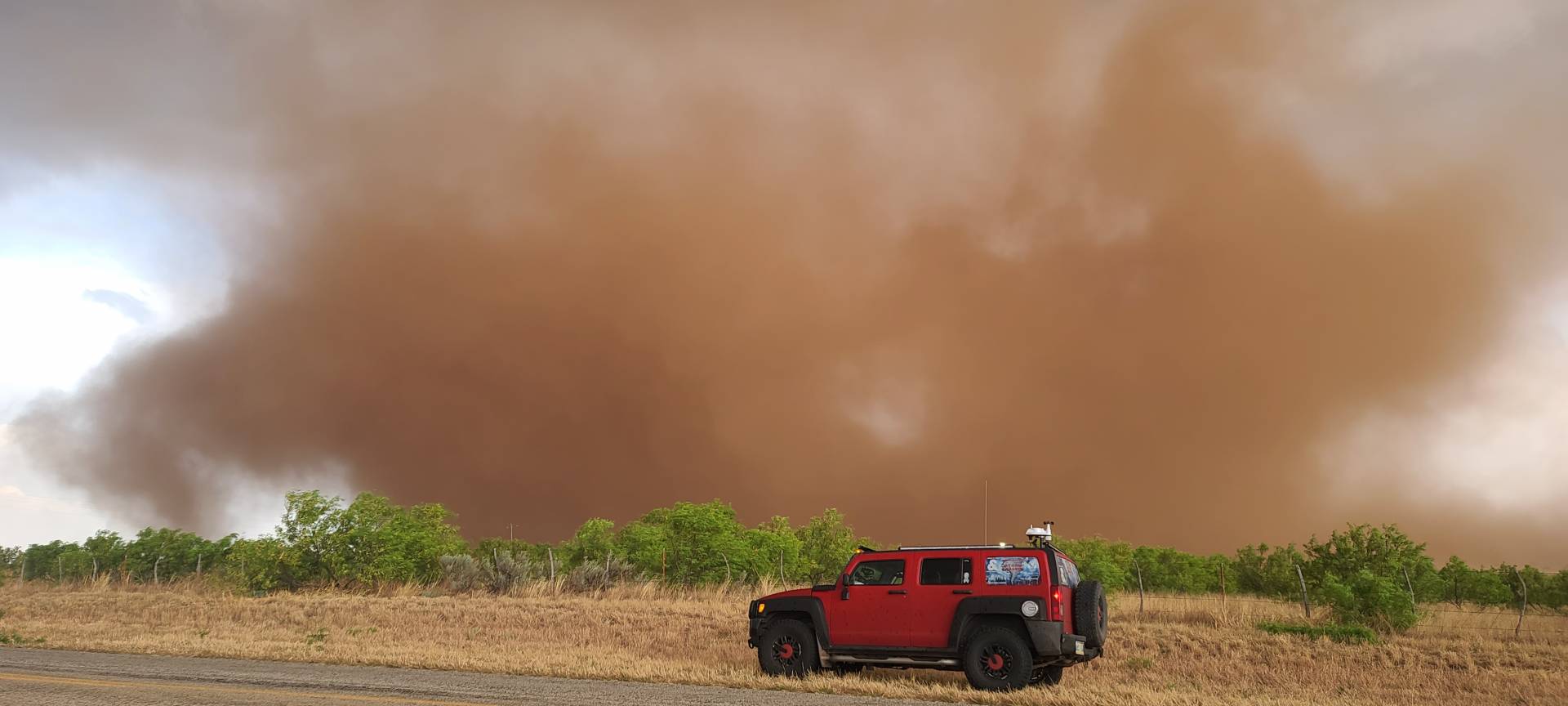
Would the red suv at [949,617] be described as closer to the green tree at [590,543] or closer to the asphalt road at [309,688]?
the asphalt road at [309,688]

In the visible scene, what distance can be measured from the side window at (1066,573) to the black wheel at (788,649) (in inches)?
156

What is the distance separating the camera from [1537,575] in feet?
183

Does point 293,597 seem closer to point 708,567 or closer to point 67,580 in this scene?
point 708,567

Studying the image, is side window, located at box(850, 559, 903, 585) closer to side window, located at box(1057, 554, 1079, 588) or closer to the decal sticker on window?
the decal sticker on window

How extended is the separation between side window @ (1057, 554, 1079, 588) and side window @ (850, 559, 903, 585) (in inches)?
94.0

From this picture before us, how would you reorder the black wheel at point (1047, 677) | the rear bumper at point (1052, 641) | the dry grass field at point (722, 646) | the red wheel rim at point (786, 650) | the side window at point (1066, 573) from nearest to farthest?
1. the rear bumper at point (1052, 641)
2. the side window at point (1066, 573)
3. the dry grass field at point (722, 646)
4. the black wheel at point (1047, 677)
5. the red wheel rim at point (786, 650)

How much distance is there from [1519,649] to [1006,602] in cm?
1206

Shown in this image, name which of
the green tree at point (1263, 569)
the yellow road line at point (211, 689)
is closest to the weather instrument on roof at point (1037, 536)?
the yellow road line at point (211, 689)

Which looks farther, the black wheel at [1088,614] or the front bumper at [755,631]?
the front bumper at [755,631]

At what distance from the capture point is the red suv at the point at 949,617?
1330 centimetres

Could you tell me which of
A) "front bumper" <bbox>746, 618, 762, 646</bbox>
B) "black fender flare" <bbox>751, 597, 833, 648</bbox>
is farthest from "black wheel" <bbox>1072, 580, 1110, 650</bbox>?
"front bumper" <bbox>746, 618, 762, 646</bbox>

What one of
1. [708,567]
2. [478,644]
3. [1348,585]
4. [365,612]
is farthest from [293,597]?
[1348,585]

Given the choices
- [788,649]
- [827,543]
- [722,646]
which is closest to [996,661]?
[788,649]

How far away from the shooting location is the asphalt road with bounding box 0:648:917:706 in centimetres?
1109
